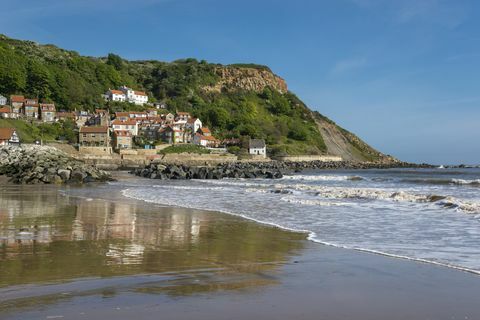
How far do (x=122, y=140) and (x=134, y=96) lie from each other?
47477 millimetres

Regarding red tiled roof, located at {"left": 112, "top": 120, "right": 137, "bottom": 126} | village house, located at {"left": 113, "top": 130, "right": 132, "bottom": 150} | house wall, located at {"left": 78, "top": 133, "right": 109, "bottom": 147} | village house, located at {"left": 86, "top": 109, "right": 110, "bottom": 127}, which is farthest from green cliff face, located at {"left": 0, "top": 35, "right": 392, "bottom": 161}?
house wall, located at {"left": 78, "top": 133, "right": 109, "bottom": 147}

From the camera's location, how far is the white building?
129000 millimetres

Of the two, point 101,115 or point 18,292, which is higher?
point 101,115

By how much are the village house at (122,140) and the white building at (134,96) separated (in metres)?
43.6

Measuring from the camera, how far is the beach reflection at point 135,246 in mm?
6832

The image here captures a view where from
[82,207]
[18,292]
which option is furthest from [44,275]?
[82,207]

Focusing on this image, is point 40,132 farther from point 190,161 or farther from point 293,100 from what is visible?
point 293,100

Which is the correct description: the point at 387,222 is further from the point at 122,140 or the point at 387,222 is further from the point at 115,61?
the point at 115,61

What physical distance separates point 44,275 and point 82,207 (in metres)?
11.2

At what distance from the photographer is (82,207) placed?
1738cm

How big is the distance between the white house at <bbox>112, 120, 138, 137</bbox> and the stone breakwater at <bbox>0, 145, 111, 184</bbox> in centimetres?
5279

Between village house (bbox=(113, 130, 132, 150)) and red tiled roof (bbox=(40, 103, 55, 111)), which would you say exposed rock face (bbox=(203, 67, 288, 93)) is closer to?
red tiled roof (bbox=(40, 103, 55, 111))

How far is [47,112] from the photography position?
9356cm

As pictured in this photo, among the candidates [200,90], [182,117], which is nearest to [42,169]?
[182,117]
